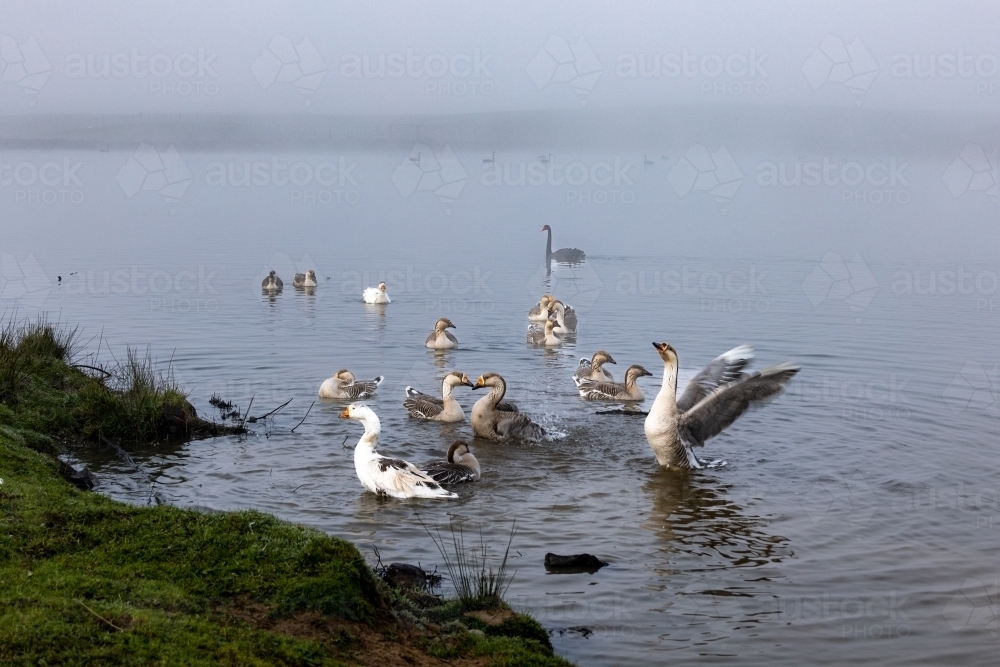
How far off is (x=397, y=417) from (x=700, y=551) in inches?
272

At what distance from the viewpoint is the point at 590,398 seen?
18.9 m

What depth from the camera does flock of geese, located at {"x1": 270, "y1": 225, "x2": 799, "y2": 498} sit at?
1262 centimetres

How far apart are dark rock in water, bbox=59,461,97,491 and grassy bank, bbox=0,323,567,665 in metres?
1.63

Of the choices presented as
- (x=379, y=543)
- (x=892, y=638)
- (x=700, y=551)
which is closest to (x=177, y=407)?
(x=379, y=543)

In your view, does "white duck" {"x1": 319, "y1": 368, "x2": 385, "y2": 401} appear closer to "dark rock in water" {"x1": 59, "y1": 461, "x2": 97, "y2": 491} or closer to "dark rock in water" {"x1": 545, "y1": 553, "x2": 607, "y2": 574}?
"dark rock in water" {"x1": 59, "y1": 461, "x2": 97, "y2": 491}

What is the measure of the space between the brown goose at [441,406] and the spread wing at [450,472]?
3.33 meters

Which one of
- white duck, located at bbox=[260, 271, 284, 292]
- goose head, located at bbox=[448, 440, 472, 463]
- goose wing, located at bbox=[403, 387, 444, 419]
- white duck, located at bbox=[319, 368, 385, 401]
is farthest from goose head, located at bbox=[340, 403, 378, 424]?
white duck, located at bbox=[260, 271, 284, 292]

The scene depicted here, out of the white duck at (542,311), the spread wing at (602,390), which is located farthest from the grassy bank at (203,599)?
the white duck at (542,311)

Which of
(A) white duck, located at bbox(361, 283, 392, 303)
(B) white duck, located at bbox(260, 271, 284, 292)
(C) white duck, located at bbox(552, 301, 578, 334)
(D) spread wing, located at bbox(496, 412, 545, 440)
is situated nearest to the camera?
(D) spread wing, located at bbox(496, 412, 545, 440)

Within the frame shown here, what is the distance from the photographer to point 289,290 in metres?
30.5

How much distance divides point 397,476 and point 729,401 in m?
4.98

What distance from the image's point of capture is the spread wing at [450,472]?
42.3 feet

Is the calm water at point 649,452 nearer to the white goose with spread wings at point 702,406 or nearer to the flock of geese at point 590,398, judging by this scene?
the flock of geese at point 590,398

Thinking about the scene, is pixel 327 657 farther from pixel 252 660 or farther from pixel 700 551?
pixel 700 551
